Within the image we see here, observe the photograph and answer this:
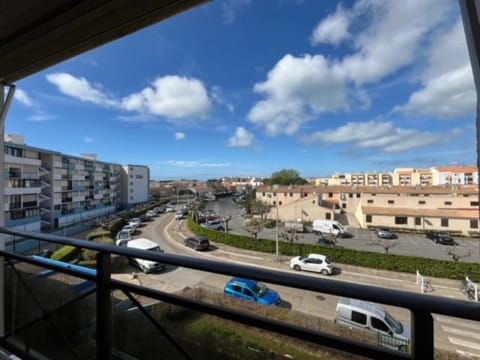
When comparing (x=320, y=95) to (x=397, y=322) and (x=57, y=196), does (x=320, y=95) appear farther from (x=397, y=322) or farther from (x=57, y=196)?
(x=57, y=196)

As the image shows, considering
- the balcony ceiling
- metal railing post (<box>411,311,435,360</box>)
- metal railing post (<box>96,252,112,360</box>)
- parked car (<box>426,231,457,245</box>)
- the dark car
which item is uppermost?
the balcony ceiling

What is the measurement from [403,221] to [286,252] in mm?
11119

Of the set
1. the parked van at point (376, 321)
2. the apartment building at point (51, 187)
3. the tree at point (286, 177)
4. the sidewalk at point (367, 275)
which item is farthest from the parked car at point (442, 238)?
the tree at point (286, 177)

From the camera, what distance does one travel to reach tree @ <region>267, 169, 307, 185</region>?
43.3 metres

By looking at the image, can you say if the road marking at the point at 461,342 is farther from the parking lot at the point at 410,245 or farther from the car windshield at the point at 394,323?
the parking lot at the point at 410,245

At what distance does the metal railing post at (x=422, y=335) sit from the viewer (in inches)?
18.6

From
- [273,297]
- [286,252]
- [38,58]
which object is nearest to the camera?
[273,297]

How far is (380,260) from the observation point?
1166 cm

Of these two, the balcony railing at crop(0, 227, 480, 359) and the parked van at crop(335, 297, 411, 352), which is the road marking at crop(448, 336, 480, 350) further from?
the balcony railing at crop(0, 227, 480, 359)

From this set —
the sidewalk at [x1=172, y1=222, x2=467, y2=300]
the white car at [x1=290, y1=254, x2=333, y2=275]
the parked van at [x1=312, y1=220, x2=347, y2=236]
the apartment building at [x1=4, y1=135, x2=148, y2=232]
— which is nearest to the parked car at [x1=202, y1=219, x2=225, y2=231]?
the sidewalk at [x1=172, y1=222, x2=467, y2=300]

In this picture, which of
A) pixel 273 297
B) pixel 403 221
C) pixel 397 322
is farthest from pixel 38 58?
pixel 403 221

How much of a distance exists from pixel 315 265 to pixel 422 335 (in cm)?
1115

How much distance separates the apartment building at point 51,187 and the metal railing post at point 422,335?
1476cm

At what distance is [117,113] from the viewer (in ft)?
50.4
